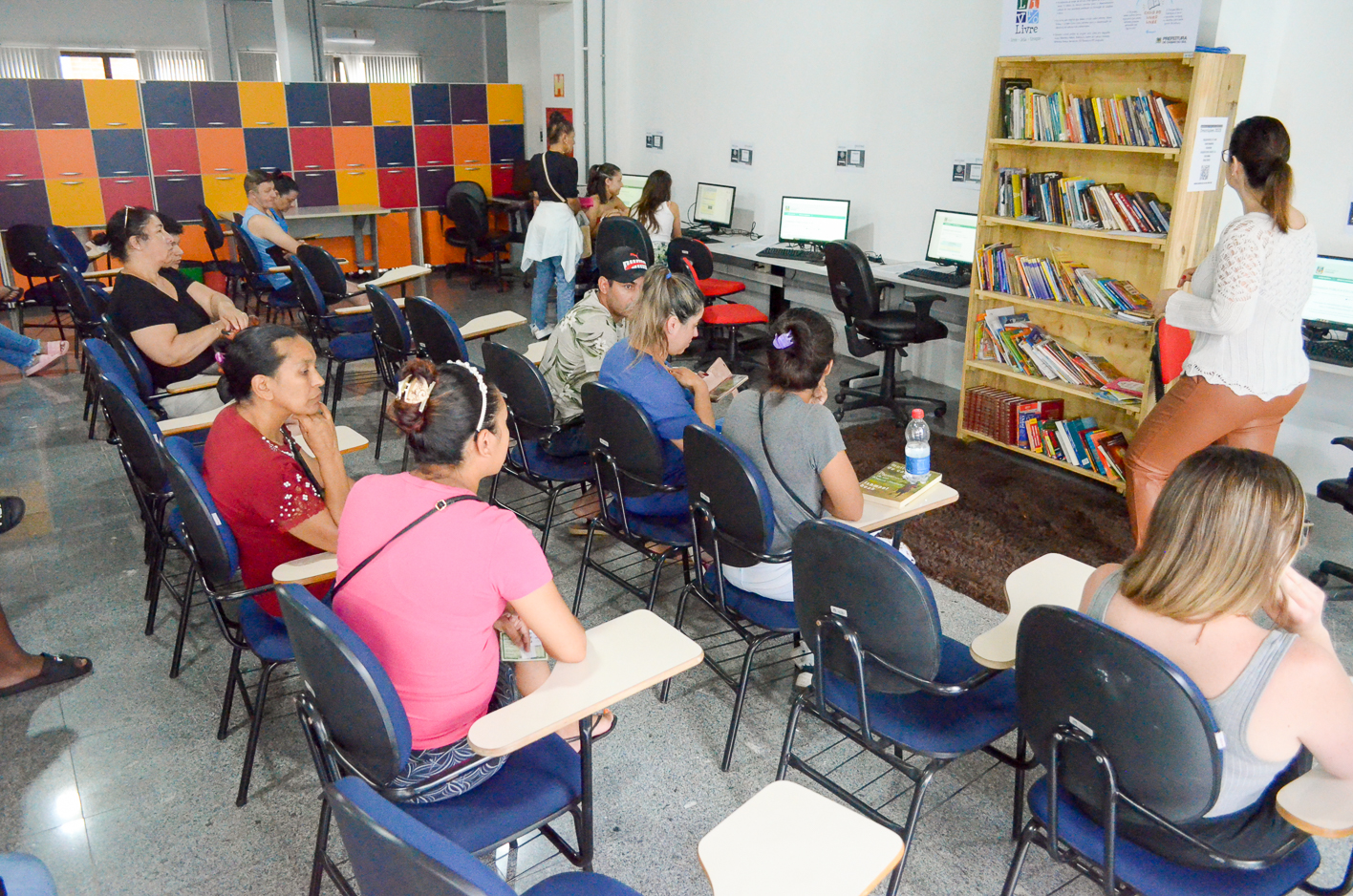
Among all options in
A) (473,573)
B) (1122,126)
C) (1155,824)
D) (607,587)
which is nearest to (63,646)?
(607,587)

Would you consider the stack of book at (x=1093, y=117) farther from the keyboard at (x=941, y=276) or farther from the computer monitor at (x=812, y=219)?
the computer monitor at (x=812, y=219)

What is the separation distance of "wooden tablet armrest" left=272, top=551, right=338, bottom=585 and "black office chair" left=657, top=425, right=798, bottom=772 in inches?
35.3

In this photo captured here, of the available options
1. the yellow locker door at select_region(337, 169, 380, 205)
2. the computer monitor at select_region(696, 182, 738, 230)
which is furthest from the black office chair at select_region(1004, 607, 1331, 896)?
the yellow locker door at select_region(337, 169, 380, 205)

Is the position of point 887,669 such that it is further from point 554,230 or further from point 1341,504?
point 554,230

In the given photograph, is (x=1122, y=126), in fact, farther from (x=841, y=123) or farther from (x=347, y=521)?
(x=347, y=521)

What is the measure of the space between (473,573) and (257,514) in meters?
0.93

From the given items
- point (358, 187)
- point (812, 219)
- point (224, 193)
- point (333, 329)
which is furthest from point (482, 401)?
point (358, 187)

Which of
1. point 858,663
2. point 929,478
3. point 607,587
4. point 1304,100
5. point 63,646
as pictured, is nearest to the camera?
point 858,663

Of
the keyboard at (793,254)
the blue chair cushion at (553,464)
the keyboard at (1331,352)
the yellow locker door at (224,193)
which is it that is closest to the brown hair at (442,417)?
the blue chair cushion at (553,464)

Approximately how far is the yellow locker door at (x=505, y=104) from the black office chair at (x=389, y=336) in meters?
6.30

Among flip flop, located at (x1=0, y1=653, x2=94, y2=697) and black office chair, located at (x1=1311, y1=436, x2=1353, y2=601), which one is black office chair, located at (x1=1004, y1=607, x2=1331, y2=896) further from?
flip flop, located at (x1=0, y1=653, x2=94, y2=697)

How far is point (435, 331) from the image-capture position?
3969 millimetres

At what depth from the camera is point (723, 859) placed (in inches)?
54.7

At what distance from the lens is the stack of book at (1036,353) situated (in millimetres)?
4520
